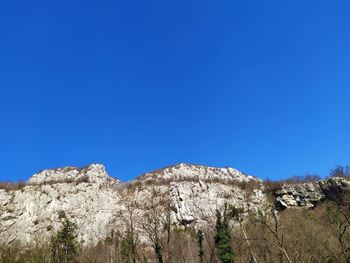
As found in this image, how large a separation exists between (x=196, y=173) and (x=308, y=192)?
2835 centimetres

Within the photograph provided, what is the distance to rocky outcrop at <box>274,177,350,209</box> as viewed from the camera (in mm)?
72688

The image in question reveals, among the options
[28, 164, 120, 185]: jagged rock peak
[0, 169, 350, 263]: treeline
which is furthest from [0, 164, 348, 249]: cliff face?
[0, 169, 350, 263]: treeline

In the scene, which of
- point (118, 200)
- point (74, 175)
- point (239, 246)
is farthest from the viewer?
point (74, 175)

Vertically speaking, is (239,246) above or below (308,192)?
below

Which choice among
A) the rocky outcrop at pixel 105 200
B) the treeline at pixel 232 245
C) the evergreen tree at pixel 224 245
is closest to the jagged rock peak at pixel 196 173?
the rocky outcrop at pixel 105 200

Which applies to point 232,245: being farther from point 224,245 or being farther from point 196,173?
A: point 196,173

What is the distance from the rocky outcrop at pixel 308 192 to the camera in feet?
238

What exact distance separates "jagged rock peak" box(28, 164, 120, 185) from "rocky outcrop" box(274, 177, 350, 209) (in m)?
37.8

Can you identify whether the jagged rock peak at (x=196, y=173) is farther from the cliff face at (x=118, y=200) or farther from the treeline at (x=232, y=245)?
the treeline at (x=232, y=245)

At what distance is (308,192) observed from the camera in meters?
77.1

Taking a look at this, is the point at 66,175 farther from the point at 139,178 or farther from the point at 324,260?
the point at 324,260

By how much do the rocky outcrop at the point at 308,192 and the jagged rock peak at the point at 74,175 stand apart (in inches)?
1490

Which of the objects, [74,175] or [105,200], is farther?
[74,175]

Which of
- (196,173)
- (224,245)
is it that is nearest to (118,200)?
(196,173)
